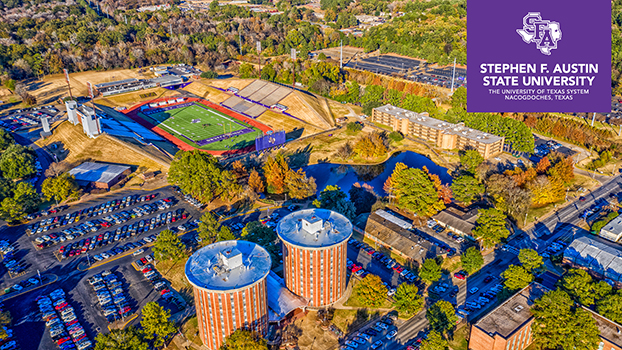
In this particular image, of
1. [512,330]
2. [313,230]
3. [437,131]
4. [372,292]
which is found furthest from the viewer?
[437,131]

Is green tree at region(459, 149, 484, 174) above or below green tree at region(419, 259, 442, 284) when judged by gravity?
above

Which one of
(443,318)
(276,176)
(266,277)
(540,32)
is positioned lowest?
(443,318)

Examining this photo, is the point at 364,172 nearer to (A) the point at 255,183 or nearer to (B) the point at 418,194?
(B) the point at 418,194

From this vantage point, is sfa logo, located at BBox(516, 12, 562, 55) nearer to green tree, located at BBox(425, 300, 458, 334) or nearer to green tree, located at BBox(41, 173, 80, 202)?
green tree, located at BBox(425, 300, 458, 334)

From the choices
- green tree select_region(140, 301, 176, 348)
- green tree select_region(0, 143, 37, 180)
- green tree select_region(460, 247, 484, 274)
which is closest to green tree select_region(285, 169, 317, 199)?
green tree select_region(460, 247, 484, 274)

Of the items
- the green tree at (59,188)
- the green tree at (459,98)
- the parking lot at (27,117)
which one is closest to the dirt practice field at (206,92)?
the parking lot at (27,117)

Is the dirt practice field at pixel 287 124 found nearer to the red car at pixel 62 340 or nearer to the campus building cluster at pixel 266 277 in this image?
the campus building cluster at pixel 266 277

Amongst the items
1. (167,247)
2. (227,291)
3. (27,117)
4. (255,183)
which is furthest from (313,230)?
(27,117)
